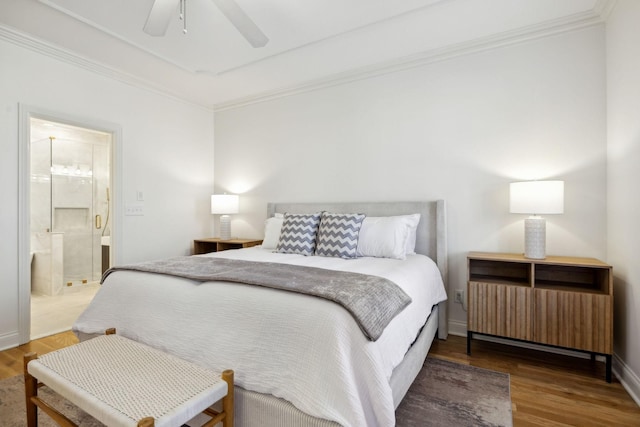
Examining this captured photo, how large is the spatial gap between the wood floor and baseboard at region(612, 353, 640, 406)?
32 millimetres

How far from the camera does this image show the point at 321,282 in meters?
1.62

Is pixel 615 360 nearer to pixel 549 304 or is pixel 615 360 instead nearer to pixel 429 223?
pixel 549 304

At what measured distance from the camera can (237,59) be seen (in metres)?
3.08

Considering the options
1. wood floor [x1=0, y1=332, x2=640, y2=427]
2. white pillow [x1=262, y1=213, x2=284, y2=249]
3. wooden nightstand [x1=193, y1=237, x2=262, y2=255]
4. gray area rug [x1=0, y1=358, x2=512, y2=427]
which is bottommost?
wood floor [x1=0, y1=332, x2=640, y2=427]

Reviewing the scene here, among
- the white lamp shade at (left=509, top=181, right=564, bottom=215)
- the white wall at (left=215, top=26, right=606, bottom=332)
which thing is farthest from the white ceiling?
the white lamp shade at (left=509, top=181, right=564, bottom=215)

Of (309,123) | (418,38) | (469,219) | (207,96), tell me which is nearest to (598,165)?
(469,219)

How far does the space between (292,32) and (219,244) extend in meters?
2.45

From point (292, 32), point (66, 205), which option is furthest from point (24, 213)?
point (292, 32)

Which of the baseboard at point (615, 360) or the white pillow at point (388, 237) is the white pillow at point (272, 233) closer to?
the white pillow at point (388, 237)

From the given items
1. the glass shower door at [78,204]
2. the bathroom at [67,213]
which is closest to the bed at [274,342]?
the bathroom at [67,213]

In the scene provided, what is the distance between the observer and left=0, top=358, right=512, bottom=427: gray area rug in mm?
1650

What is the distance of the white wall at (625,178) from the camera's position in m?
Answer: 1.89

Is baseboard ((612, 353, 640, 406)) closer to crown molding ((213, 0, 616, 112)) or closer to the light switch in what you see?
crown molding ((213, 0, 616, 112))

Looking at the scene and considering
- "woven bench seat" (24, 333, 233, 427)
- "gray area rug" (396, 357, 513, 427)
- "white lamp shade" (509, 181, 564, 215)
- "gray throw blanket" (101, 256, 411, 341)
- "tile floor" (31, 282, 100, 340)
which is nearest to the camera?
"woven bench seat" (24, 333, 233, 427)
